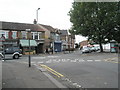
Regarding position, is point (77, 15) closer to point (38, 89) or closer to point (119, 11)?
point (119, 11)

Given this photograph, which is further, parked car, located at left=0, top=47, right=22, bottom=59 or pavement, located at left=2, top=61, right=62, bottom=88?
parked car, located at left=0, top=47, right=22, bottom=59

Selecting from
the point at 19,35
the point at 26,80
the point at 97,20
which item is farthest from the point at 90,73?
the point at 19,35

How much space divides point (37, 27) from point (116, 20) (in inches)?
776

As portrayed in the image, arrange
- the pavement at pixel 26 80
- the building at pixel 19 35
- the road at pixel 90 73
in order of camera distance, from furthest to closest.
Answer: the building at pixel 19 35
the road at pixel 90 73
the pavement at pixel 26 80

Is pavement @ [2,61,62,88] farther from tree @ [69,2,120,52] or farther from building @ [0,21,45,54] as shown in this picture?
building @ [0,21,45,54]

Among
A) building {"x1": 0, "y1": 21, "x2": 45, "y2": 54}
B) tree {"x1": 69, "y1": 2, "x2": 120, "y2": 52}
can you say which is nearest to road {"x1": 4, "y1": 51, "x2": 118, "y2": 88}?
tree {"x1": 69, "y1": 2, "x2": 120, "y2": 52}

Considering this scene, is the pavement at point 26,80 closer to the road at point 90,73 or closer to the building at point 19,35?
the road at point 90,73

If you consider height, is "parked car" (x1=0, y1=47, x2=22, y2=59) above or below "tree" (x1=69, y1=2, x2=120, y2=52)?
below

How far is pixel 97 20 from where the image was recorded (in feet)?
87.9

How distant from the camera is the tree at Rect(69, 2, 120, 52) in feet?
87.0

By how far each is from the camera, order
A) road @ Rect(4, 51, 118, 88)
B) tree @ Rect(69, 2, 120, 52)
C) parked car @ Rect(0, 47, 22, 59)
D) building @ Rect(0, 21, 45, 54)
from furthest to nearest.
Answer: building @ Rect(0, 21, 45, 54) < tree @ Rect(69, 2, 120, 52) < parked car @ Rect(0, 47, 22, 59) < road @ Rect(4, 51, 118, 88)

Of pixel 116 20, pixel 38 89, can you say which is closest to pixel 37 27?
pixel 116 20

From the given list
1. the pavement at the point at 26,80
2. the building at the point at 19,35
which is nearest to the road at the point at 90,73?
the pavement at the point at 26,80

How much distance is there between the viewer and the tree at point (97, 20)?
26.5 meters
